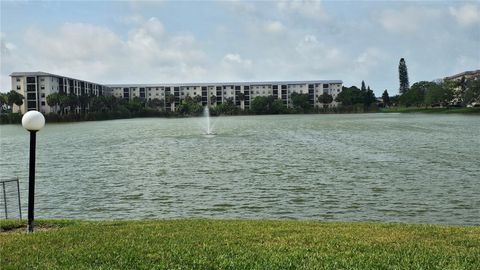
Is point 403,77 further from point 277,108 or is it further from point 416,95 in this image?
point 277,108

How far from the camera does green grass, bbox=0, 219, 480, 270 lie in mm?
7125

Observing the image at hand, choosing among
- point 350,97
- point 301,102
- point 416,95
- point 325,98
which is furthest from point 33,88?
point 416,95

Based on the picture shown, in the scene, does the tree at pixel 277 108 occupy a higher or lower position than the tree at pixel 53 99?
lower

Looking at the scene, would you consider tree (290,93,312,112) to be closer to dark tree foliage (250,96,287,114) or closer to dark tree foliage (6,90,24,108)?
dark tree foliage (250,96,287,114)

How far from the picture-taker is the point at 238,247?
817 cm

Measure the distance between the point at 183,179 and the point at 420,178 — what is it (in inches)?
439

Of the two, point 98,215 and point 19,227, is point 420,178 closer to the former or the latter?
point 98,215

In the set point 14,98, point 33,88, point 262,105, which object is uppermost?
point 33,88

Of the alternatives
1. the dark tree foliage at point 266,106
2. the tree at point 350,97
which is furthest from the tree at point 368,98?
the dark tree foliage at point 266,106

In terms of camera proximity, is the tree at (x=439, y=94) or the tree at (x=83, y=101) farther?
the tree at (x=83, y=101)

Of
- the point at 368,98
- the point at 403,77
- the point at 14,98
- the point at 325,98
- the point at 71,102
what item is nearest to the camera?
the point at 14,98

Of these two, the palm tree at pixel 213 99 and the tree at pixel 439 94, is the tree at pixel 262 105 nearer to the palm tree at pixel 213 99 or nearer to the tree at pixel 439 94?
the palm tree at pixel 213 99

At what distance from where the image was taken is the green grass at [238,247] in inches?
281

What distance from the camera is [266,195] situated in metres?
19.5
